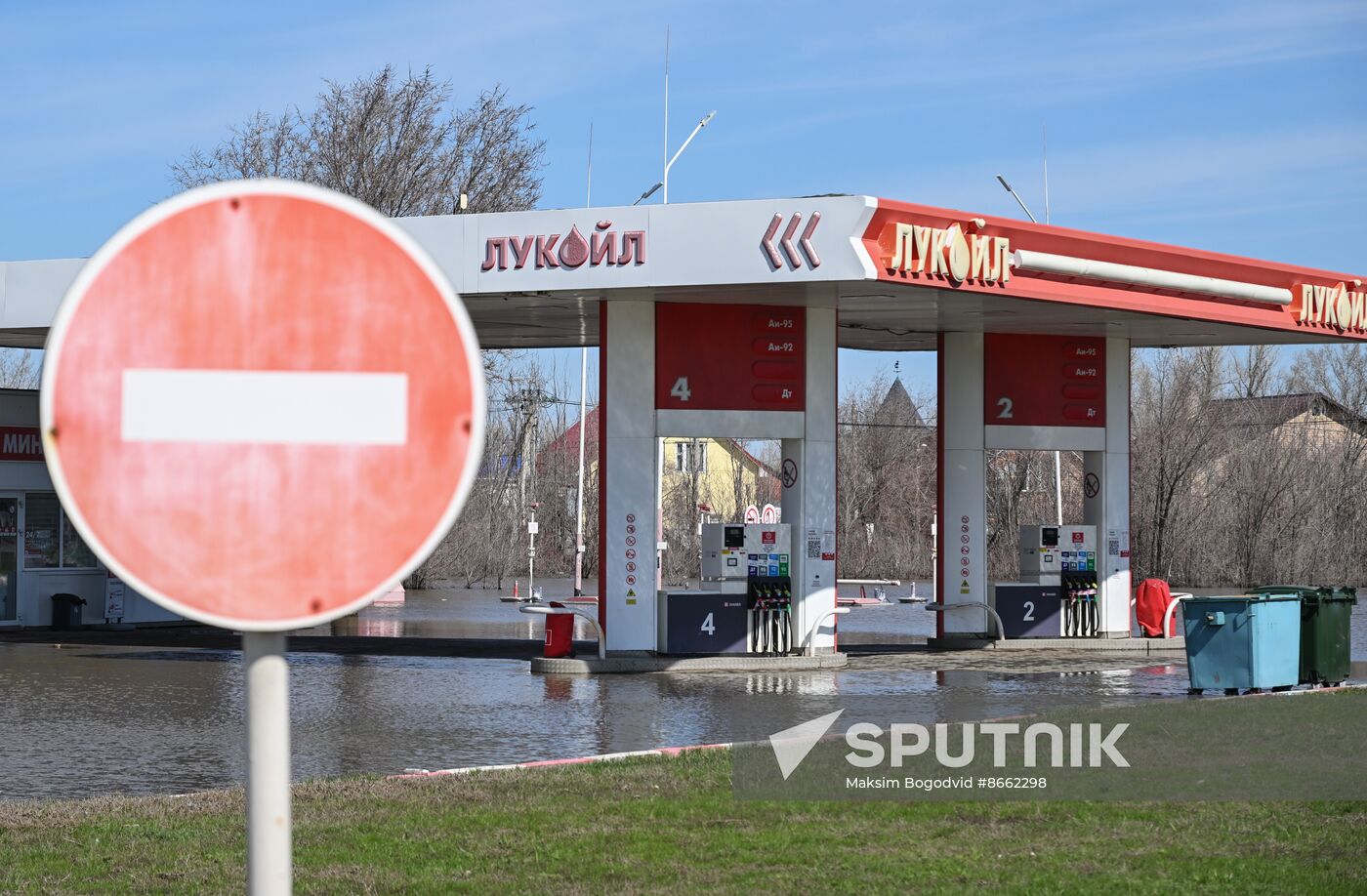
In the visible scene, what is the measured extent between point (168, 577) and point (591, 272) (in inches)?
701

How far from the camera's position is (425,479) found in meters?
2.65

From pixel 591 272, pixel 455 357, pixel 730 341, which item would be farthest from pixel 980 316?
pixel 455 357

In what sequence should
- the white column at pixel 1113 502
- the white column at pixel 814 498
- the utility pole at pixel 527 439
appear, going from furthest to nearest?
the utility pole at pixel 527 439 → the white column at pixel 1113 502 → the white column at pixel 814 498

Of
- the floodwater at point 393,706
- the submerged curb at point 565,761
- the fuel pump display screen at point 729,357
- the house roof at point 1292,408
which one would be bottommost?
the floodwater at point 393,706

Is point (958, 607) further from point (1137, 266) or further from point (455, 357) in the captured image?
point (455, 357)

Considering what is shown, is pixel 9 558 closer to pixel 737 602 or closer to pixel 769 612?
pixel 737 602

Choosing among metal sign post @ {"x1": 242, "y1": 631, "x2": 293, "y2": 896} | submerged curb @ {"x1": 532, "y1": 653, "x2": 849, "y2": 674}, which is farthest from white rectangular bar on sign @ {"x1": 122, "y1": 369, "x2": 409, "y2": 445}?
submerged curb @ {"x1": 532, "y1": 653, "x2": 849, "y2": 674}

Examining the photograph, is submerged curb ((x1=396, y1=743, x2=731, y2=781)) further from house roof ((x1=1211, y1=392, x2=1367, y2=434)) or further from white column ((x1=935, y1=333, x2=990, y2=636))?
house roof ((x1=1211, y1=392, x2=1367, y2=434))

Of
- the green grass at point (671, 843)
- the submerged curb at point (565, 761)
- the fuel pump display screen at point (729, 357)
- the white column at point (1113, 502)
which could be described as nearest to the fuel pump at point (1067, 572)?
the white column at point (1113, 502)

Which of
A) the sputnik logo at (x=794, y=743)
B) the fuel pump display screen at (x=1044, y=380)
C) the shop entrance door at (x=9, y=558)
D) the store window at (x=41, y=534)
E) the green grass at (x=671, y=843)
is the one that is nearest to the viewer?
the green grass at (x=671, y=843)

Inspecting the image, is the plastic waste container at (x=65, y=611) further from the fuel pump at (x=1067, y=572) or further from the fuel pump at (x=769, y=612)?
the fuel pump at (x=1067, y=572)

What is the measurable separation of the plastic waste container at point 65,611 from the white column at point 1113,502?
673 inches

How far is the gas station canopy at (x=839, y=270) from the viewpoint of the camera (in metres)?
19.5

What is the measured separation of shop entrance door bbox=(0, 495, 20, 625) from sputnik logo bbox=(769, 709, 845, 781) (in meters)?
17.5
